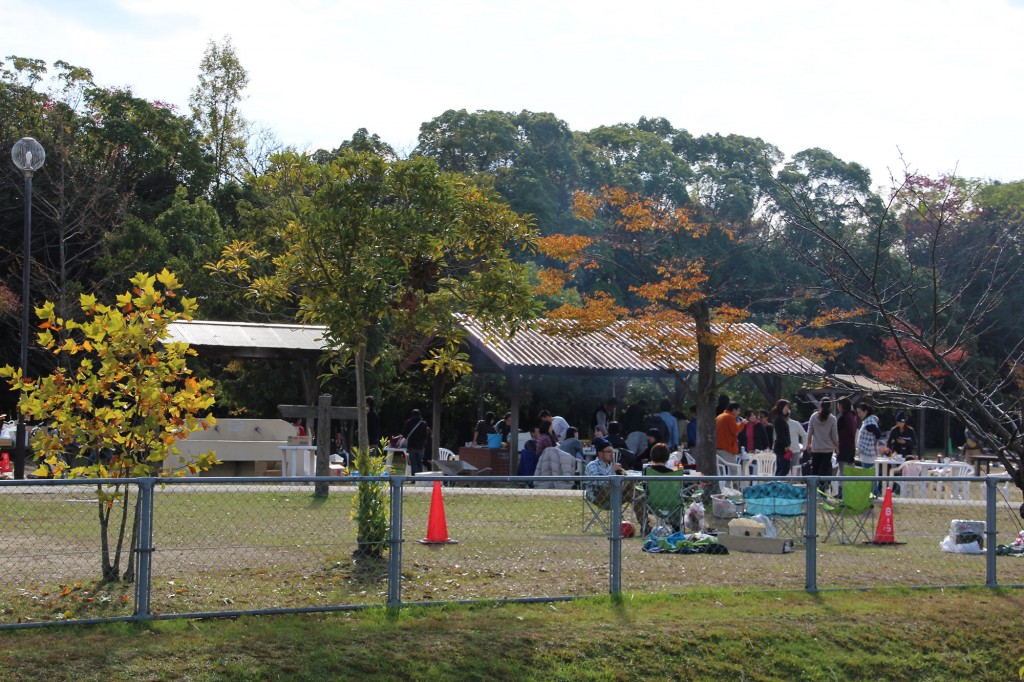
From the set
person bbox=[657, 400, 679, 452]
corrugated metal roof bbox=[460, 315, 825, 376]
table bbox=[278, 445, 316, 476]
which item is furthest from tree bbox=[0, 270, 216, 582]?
person bbox=[657, 400, 679, 452]

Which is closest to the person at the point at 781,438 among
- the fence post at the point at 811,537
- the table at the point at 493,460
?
the table at the point at 493,460

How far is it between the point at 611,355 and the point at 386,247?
1364cm

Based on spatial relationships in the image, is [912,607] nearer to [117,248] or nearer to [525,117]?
[117,248]

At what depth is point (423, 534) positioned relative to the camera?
11.3 m

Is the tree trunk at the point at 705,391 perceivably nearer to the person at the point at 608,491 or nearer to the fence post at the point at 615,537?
the person at the point at 608,491

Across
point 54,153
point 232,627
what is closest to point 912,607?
point 232,627

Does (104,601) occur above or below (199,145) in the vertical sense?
below

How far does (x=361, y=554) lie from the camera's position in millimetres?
10070

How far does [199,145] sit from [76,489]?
29.2 m

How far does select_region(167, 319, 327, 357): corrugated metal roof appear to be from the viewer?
18.1 m

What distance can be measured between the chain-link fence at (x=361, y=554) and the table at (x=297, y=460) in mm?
6503

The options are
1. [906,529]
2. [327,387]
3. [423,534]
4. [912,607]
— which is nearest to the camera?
[912,607]

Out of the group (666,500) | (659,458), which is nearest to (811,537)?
(666,500)

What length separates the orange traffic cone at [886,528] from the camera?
12.4 metres
